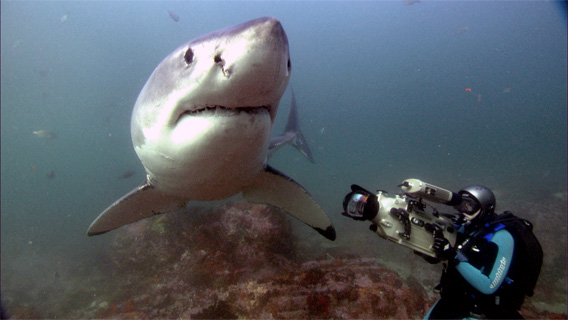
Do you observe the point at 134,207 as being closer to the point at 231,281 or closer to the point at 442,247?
the point at 231,281

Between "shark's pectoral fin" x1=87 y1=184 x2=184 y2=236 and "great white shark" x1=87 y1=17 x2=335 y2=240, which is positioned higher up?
"great white shark" x1=87 y1=17 x2=335 y2=240

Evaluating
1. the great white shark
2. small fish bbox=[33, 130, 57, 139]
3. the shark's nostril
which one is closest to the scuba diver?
the great white shark

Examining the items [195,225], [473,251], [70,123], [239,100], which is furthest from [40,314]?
[70,123]

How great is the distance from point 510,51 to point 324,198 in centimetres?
17234

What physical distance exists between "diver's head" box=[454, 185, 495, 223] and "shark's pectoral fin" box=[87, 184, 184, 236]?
375 centimetres

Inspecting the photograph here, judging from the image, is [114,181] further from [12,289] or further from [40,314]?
[40,314]

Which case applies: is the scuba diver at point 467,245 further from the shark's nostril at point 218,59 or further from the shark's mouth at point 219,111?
the shark's nostril at point 218,59

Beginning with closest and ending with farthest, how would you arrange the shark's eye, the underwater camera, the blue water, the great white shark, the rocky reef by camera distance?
1. the great white shark
2. the shark's eye
3. the underwater camera
4. the rocky reef
5. the blue water

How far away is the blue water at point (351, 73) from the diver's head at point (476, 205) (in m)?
44.3

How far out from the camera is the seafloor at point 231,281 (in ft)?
13.6

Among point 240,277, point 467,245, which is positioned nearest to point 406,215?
point 467,245

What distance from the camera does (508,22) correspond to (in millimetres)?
115312

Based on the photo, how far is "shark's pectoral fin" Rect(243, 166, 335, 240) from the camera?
12.4ft

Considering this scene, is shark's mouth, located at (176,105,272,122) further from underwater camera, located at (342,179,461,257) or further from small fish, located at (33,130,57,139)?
small fish, located at (33,130,57,139)
